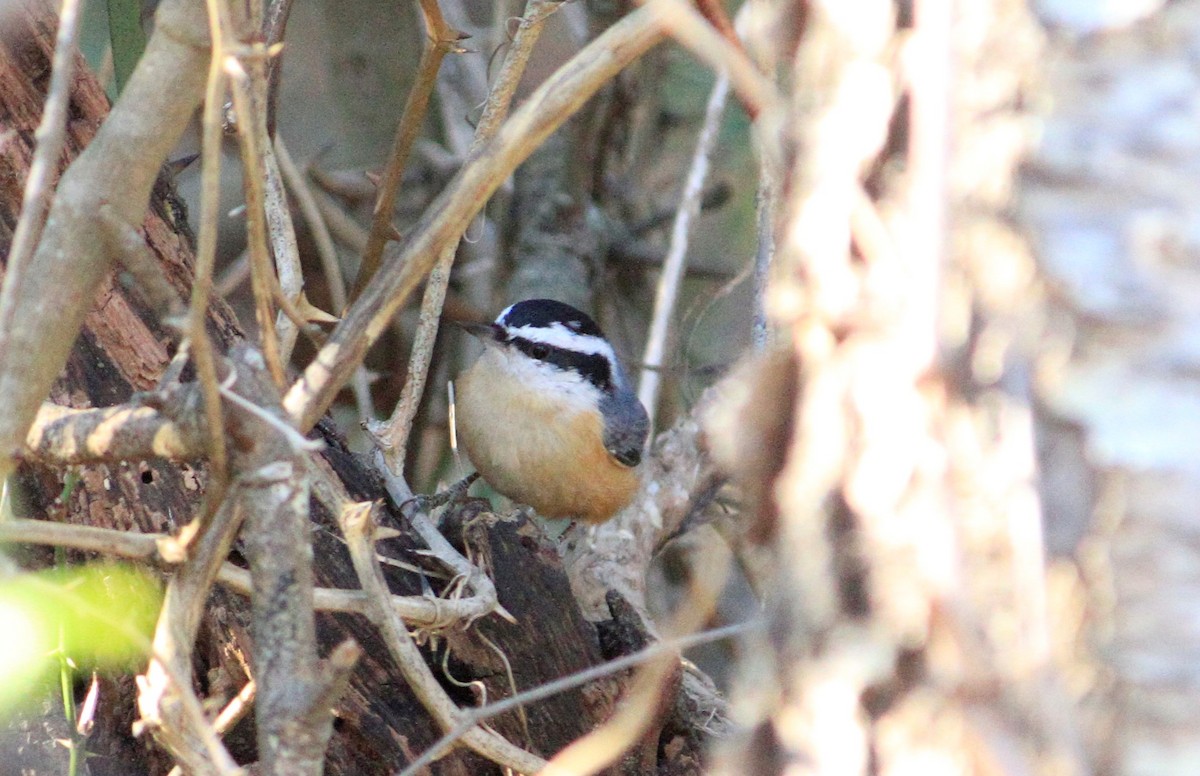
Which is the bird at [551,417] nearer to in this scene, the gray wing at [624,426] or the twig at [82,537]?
the gray wing at [624,426]

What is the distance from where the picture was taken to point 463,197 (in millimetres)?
1370

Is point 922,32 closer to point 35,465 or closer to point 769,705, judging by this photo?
point 769,705

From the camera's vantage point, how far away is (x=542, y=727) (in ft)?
7.22

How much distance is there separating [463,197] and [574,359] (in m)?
2.45

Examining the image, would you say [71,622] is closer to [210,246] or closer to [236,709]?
[236,709]

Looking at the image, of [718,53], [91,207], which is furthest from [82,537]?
[718,53]

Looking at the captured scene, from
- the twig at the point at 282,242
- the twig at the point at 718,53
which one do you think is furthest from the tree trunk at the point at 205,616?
the twig at the point at 718,53

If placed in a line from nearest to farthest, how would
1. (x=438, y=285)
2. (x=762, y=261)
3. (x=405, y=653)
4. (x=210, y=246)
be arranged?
(x=210, y=246)
(x=405, y=653)
(x=762, y=261)
(x=438, y=285)

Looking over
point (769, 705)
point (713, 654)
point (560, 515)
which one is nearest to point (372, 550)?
point (769, 705)

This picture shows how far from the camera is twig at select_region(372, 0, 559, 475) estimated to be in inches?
99.7

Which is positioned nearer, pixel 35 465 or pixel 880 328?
pixel 880 328

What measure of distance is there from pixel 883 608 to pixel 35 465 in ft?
4.54

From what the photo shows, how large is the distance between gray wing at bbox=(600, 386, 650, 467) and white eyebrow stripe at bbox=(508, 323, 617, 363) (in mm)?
161

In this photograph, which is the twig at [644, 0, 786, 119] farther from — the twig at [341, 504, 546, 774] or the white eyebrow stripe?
the white eyebrow stripe
